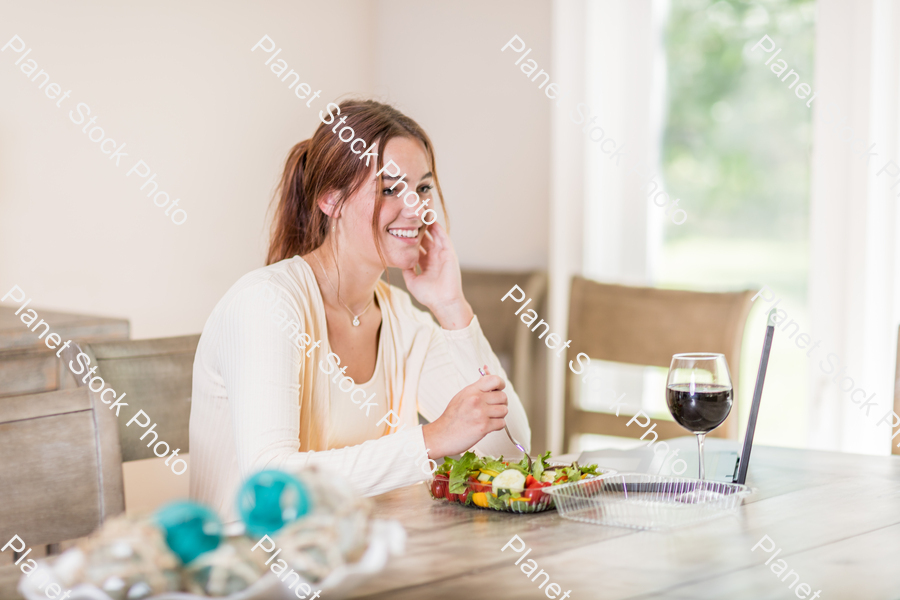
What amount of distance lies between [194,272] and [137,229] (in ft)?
0.83

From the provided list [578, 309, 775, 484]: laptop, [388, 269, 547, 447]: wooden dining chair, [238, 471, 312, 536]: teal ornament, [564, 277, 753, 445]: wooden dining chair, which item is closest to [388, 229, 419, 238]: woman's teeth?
[578, 309, 775, 484]: laptop

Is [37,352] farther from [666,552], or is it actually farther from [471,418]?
[666,552]

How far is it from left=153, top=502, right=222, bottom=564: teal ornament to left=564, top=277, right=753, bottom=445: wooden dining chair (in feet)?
4.87

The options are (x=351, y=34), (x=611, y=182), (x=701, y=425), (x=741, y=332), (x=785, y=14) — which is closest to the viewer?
(x=701, y=425)

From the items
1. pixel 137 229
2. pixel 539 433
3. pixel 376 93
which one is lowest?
pixel 539 433

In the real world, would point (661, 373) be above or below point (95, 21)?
below

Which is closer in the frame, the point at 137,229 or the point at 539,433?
the point at 137,229

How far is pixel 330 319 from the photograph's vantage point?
1657mm

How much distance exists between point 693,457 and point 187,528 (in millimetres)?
968

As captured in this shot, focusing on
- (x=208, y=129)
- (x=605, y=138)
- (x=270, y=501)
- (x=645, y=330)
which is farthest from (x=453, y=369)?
(x=208, y=129)

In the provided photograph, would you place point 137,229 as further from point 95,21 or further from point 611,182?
point 611,182

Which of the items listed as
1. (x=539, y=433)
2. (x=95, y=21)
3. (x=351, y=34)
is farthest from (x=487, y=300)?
(x=95, y=21)

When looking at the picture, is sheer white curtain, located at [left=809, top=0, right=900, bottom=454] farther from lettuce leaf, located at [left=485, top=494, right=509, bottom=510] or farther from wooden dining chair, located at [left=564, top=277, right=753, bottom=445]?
lettuce leaf, located at [left=485, top=494, right=509, bottom=510]

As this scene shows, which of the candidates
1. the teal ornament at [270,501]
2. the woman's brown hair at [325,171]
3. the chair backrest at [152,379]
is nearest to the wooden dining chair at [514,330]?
the woman's brown hair at [325,171]
